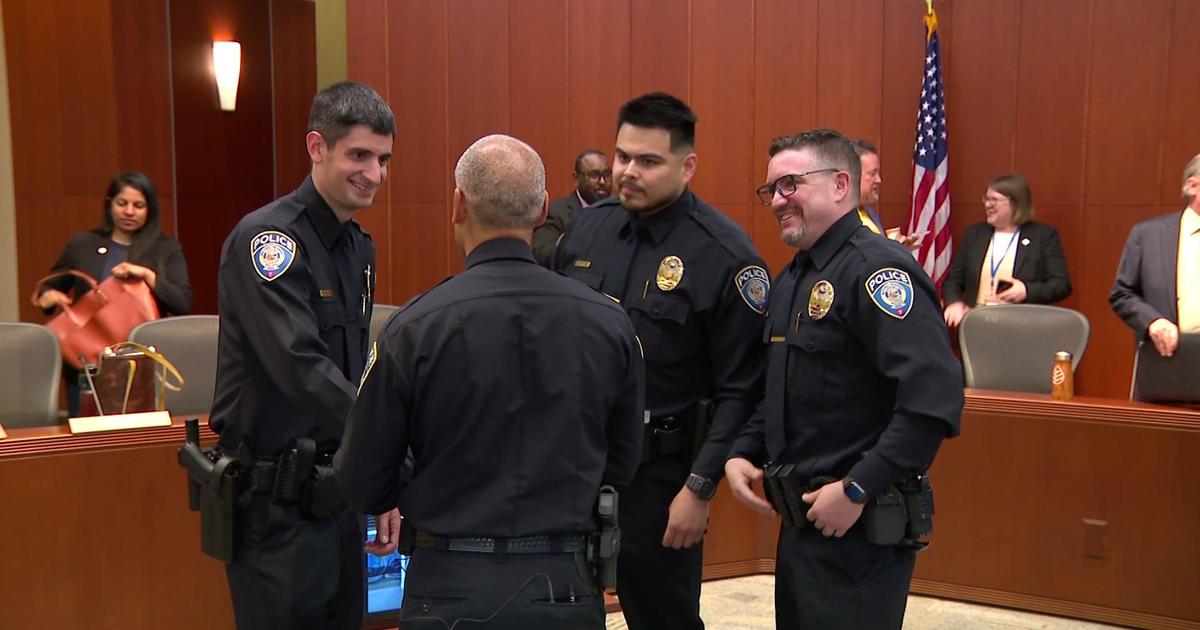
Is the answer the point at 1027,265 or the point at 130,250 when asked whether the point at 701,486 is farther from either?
the point at 1027,265

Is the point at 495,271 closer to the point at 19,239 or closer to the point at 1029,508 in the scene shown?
the point at 1029,508

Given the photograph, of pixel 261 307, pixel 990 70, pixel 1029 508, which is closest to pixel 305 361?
pixel 261 307

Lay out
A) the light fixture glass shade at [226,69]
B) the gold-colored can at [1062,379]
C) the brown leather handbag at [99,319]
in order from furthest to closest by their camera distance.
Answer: the light fixture glass shade at [226,69]
the brown leather handbag at [99,319]
the gold-colored can at [1062,379]

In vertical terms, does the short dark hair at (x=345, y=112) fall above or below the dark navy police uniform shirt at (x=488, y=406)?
above

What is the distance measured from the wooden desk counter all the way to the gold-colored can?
3224 mm

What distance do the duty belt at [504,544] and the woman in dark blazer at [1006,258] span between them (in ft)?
16.0

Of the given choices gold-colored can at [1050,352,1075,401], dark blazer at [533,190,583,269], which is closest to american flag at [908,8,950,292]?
dark blazer at [533,190,583,269]

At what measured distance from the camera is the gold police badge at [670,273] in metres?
3.07

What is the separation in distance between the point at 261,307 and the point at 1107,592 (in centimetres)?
345

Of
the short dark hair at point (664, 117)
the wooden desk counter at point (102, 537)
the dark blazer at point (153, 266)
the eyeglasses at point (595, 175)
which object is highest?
the short dark hair at point (664, 117)

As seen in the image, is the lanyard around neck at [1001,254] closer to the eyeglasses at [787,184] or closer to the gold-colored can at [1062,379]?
the gold-colored can at [1062,379]

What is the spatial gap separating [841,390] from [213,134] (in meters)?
6.81

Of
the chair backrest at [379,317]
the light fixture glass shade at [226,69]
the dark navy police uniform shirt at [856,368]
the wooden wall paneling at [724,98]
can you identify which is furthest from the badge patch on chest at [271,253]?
the light fixture glass shade at [226,69]

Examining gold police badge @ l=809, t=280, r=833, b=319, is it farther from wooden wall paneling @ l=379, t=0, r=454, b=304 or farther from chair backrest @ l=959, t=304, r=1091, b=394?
wooden wall paneling @ l=379, t=0, r=454, b=304
